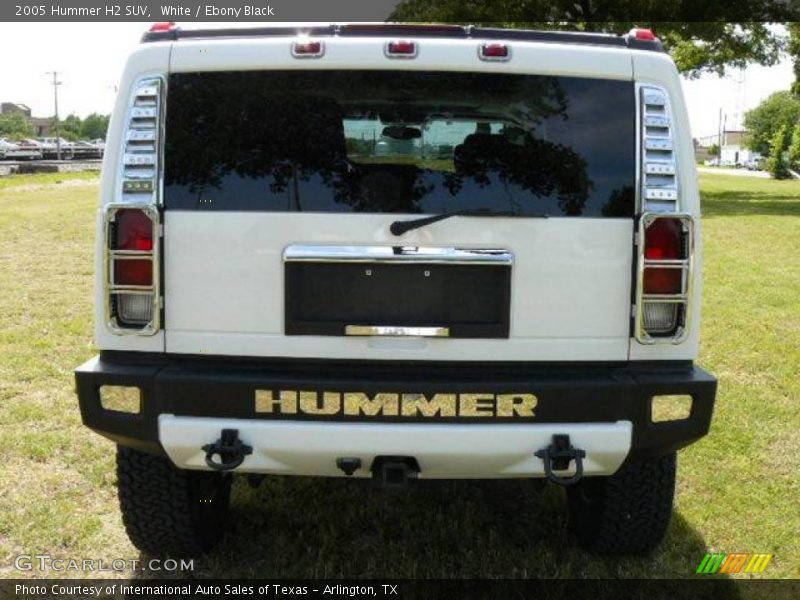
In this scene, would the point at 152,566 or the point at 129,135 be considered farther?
the point at 152,566

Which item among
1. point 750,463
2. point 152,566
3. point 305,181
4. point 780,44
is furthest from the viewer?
point 780,44

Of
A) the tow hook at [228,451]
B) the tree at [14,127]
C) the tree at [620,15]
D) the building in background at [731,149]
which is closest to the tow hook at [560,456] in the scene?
the tow hook at [228,451]

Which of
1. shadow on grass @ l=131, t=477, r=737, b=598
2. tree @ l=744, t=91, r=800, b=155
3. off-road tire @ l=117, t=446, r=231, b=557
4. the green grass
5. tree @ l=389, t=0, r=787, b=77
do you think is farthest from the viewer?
tree @ l=744, t=91, r=800, b=155

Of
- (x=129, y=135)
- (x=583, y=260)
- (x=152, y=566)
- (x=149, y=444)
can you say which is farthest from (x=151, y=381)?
(x=583, y=260)

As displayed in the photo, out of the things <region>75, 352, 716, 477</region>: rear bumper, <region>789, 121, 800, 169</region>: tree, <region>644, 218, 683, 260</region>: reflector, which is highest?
<region>789, 121, 800, 169</region>: tree

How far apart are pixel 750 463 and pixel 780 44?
28.4 metres

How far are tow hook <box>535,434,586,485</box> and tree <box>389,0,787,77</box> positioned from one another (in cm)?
2465

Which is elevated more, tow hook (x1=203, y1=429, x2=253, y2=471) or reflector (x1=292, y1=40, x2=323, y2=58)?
reflector (x1=292, y1=40, x2=323, y2=58)

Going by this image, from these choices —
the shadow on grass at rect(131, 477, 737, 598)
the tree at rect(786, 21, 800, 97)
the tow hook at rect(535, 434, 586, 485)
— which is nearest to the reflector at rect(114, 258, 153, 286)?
the shadow on grass at rect(131, 477, 737, 598)

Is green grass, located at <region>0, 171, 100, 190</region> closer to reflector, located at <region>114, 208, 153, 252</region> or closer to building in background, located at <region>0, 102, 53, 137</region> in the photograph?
reflector, located at <region>114, 208, 153, 252</region>

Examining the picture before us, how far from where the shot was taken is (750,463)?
4574 mm

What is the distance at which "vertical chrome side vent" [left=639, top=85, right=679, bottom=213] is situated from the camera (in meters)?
2.80

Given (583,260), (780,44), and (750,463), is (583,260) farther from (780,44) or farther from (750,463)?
(780,44)

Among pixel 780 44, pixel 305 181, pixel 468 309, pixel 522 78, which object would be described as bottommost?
pixel 468 309
